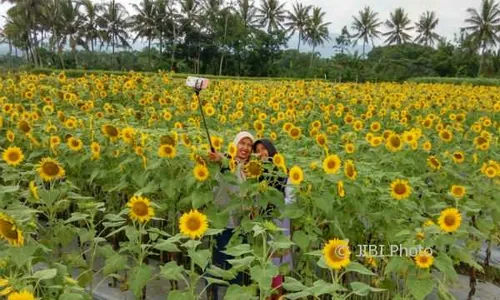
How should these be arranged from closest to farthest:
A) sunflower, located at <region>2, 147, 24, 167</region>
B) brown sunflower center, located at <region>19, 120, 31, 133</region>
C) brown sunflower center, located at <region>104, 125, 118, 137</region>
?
sunflower, located at <region>2, 147, 24, 167</region>, brown sunflower center, located at <region>104, 125, 118, 137</region>, brown sunflower center, located at <region>19, 120, 31, 133</region>

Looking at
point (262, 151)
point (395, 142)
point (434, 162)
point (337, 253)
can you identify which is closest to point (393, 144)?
point (395, 142)

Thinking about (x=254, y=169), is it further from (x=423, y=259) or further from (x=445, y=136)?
(x=445, y=136)

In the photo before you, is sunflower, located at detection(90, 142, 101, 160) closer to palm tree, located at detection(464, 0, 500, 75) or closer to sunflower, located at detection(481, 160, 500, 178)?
sunflower, located at detection(481, 160, 500, 178)

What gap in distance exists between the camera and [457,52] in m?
41.7

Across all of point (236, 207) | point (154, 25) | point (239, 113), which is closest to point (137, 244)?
point (236, 207)

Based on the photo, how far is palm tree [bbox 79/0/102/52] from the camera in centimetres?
4444

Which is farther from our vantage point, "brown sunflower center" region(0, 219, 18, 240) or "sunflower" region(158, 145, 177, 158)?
"sunflower" region(158, 145, 177, 158)

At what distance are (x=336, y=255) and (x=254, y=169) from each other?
827 mm

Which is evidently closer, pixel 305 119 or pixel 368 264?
pixel 368 264

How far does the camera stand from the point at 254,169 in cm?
252

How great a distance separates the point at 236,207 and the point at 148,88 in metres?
5.14

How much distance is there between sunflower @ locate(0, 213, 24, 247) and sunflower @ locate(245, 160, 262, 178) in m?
1.05

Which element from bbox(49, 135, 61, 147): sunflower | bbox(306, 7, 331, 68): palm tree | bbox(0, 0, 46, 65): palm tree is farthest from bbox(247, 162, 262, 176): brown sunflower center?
bbox(306, 7, 331, 68): palm tree

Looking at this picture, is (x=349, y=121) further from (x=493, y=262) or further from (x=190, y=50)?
(x=190, y=50)
